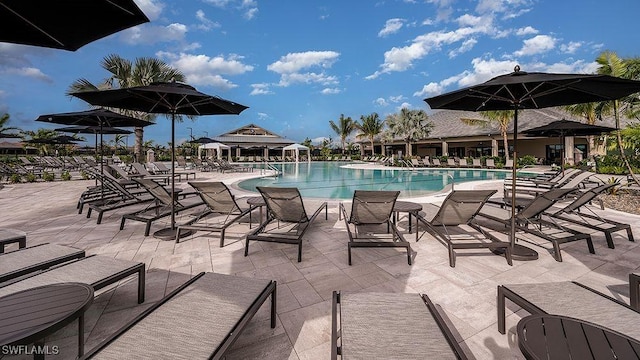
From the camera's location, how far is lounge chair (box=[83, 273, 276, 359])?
1.53 metres

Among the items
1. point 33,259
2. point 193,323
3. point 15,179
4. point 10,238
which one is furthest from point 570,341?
point 15,179

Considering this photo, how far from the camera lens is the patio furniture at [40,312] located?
4.99ft

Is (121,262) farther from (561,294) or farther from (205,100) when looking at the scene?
(561,294)

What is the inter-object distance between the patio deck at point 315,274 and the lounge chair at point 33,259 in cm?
52

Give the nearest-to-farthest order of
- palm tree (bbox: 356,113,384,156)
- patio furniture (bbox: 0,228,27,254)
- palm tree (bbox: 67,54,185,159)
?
patio furniture (bbox: 0,228,27,254) < palm tree (bbox: 67,54,185,159) < palm tree (bbox: 356,113,384,156)

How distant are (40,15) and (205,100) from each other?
2.35 m

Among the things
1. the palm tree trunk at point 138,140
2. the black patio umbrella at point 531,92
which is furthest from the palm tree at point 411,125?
the black patio umbrella at point 531,92

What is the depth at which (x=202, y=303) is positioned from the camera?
202cm

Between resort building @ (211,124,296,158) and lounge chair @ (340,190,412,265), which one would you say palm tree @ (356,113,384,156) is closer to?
resort building @ (211,124,296,158)

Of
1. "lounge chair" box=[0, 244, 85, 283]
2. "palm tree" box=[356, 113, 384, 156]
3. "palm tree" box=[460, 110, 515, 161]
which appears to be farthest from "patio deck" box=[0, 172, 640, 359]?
"palm tree" box=[356, 113, 384, 156]

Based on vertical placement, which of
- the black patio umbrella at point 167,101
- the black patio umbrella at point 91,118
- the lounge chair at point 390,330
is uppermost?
the black patio umbrella at point 91,118

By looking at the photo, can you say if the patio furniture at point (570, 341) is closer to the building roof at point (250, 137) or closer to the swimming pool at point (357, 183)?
the swimming pool at point (357, 183)

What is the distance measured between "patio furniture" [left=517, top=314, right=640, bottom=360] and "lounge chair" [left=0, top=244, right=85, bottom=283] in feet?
12.5

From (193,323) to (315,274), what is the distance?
5.62 feet
